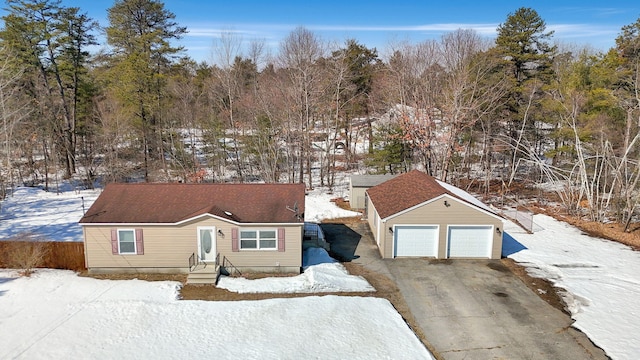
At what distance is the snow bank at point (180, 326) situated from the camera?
38.4 ft

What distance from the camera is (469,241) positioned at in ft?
62.1

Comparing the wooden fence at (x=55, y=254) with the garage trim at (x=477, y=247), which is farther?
the garage trim at (x=477, y=247)

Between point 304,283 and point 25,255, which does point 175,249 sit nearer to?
point 304,283

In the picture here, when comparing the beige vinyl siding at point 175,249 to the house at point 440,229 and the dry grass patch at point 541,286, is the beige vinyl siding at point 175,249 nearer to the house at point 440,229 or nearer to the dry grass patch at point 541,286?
the house at point 440,229

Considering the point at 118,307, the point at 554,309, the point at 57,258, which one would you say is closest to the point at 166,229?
the point at 118,307

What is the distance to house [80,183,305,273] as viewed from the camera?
16578 millimetres

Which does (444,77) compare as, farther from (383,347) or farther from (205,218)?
(383,347)

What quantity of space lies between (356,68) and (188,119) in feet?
52.6

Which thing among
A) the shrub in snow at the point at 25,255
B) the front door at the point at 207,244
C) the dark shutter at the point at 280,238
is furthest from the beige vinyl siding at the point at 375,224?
the shrub in snow at the point at 25,255

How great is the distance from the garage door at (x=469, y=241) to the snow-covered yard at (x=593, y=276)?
1.70m

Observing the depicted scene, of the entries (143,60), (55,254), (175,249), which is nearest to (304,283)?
(175,249)

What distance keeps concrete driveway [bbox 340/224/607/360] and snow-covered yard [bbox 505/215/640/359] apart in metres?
0.78

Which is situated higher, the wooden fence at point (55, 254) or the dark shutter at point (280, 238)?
the dark shutter at point (280, 238)

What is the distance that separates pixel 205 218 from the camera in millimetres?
16578
